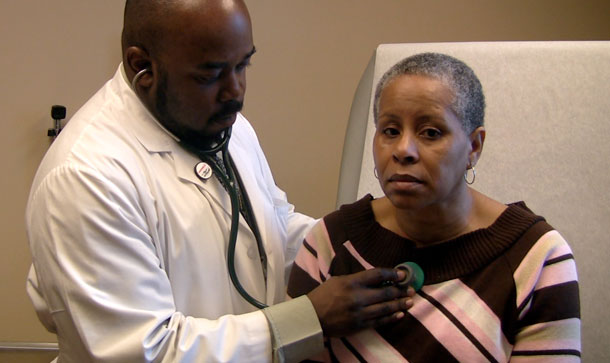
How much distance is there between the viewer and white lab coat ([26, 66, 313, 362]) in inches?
38.2

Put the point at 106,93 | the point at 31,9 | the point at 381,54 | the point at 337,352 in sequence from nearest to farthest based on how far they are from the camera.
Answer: the point at 337,352, the point at 106,93, the point at 381,54, the point at 31,9

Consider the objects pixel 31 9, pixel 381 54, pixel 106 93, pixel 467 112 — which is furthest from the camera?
pixel 31 9

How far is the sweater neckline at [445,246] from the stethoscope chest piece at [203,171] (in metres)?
0.30

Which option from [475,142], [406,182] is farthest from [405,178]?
[475,142]

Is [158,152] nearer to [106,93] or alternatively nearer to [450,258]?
[106,93]

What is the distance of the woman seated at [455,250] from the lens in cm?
92

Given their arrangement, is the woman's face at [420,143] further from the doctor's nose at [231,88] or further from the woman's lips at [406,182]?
the doctor's nose at [231,88]

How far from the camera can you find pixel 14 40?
198 centimetres

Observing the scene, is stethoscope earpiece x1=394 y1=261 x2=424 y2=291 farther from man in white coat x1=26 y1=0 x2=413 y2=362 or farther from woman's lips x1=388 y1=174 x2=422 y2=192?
woman's lips x1=388 y1=174 x2=422 y2=192

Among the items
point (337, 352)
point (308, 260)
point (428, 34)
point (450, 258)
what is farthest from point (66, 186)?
point (428, 34)

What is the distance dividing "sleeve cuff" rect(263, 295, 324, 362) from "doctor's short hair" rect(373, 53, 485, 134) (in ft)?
1.34

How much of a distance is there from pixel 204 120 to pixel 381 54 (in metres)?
0.63

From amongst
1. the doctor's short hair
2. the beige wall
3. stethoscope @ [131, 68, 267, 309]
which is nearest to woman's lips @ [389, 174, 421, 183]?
the doctor's short hair

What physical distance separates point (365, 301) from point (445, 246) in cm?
17
